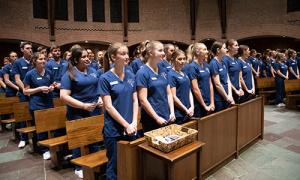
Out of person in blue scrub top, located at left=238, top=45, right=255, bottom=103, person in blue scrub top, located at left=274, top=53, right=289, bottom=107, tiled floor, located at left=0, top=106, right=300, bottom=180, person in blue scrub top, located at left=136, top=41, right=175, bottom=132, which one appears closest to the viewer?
person in blue scrub top, located at left=136, top=41, right=175, bottom=132

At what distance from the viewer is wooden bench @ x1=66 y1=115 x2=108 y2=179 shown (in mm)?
2791

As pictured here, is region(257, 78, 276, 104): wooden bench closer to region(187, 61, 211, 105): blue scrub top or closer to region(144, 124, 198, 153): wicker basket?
region(187, 61, 211, 105): blue scrub top

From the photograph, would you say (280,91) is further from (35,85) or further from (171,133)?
(35,85)

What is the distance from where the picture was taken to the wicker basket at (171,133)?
2106 mm

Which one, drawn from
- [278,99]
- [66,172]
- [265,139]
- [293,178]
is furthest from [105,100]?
[278,99]

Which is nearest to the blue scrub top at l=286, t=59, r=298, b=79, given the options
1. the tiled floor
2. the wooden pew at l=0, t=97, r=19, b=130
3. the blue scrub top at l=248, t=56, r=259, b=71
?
the blue scrub top at l=248, t=56, r=259, b=71

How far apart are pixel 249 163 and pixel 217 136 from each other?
75cm

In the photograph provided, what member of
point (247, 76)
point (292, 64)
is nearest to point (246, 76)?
point (247, 76)

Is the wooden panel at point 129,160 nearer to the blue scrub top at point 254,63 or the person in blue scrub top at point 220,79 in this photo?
the person in blue scrub top at point 220,79

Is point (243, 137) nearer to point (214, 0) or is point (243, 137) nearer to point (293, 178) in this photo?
point (293, 178)

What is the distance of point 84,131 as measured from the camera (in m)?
→ 3.09

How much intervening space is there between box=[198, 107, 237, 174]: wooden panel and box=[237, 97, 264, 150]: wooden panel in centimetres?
20

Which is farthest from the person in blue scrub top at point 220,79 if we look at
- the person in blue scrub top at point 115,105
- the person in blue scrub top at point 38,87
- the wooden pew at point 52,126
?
the person in blue scrub top at point 38,87

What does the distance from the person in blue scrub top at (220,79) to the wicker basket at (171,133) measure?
5.41 feet
